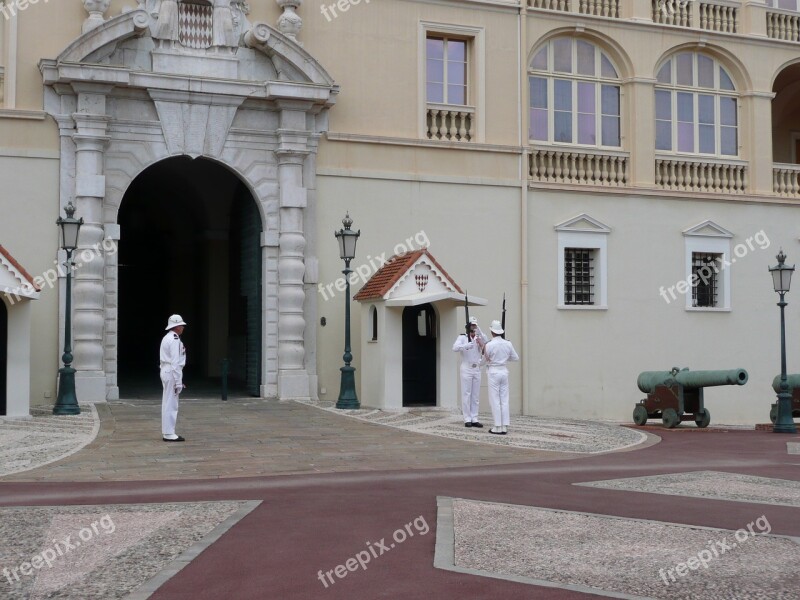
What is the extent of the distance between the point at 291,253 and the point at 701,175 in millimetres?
10141

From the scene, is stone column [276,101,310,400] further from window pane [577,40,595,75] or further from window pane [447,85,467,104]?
window pane [577,40,595,75]

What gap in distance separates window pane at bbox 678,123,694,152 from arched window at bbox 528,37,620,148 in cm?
162

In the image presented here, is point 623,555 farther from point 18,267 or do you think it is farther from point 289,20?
point 289,20

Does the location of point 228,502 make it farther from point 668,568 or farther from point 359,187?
point 359,187

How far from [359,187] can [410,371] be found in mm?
4014

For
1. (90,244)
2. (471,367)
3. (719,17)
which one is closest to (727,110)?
(719,17)

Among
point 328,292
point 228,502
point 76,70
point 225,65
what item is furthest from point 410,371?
point 228,502

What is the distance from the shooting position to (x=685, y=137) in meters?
26.2

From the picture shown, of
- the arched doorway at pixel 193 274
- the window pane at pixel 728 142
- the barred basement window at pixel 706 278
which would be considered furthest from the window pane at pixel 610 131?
the arched doorway at pixel 193 274

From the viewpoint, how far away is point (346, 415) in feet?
63.1

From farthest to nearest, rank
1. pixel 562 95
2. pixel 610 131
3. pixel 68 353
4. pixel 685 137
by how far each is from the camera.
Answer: pixel 685 137, pixel 610 131, pixel 562 95, pixel 68 353

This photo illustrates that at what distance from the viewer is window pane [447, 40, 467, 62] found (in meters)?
24.2

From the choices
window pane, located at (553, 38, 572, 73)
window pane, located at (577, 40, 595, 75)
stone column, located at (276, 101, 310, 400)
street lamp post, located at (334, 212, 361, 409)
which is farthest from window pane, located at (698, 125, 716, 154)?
street lamp post, located at (334, 212, 361, 409)

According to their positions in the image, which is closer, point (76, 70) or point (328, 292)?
point (76, 70)
